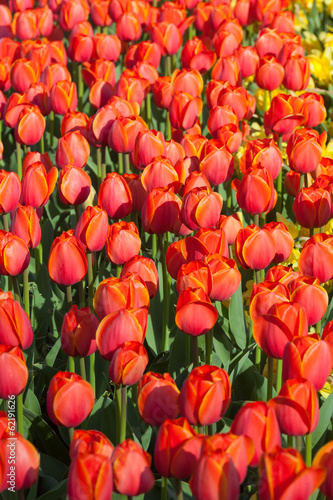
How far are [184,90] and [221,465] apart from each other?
7.53 feet

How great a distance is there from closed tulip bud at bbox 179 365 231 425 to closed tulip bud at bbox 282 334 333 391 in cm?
14

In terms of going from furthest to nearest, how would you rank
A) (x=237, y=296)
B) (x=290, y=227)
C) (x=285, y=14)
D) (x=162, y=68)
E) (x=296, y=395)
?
(x=162, y=68)
(x=285, y=14)
(x=290, y=227)
(x=237, y=296)
(x=296, y=395)

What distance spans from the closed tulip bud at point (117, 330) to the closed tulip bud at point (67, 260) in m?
0.39

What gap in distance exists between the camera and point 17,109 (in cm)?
290

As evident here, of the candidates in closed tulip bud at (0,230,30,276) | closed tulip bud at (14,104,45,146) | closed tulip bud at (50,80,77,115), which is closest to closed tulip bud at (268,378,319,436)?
closed tulip bud at (0,230,30,276)

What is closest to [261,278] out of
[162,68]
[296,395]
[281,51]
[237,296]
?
[237,296]

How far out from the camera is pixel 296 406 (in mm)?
1315

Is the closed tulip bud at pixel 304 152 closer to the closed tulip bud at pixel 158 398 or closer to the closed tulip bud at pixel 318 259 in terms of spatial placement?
the closed tulip bud at pixel 318 259

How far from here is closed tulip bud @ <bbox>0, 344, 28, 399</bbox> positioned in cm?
149

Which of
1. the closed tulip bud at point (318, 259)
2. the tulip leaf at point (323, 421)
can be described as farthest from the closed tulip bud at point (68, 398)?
the closed tulip bud at point (318, 259)

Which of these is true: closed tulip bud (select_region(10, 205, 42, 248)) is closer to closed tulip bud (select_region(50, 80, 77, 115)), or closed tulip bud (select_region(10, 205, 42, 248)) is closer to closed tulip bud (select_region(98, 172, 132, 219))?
closed tulip bud (select_region(98, 172, 132, 219))

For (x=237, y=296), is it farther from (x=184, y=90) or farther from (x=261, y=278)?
(x=184, y=90)

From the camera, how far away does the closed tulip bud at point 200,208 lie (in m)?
2.09

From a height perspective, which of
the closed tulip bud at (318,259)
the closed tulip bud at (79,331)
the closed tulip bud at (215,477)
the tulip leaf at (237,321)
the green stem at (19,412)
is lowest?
the tulip leaf at (237,321)
